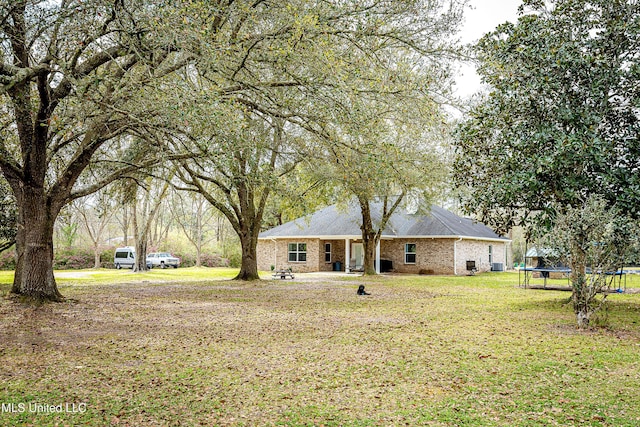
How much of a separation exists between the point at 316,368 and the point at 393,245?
1063 inches

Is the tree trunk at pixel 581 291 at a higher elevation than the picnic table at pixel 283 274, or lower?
higher

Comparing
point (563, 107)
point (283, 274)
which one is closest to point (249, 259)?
point (283, 274)

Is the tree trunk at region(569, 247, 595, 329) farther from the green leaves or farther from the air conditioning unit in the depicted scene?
the air conditioning unit

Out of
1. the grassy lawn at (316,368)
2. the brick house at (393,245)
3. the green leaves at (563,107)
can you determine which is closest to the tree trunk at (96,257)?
the brick house at (393,245)

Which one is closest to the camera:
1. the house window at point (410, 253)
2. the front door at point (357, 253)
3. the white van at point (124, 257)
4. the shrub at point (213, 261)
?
the house window at point (410, 253)

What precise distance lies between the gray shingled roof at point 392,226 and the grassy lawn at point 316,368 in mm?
18950

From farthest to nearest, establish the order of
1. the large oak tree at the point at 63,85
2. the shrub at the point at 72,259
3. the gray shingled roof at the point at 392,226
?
1. the shrub at the point at 72,259
2. the gray shingled roof at the point at 392,226
3. the large oak tree at the point at 63,85

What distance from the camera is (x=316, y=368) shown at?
6.70 m

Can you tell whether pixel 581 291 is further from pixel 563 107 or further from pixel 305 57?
pixel 305 57

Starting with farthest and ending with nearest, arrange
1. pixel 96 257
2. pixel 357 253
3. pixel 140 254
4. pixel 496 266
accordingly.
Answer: pixel 96 257 → pixel 496 266 → pixel 357 253 → pixel 140 254

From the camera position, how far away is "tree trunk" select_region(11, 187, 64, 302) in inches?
499

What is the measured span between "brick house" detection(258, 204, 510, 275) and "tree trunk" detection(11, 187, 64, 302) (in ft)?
58.4

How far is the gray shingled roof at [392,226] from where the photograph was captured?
103 feet

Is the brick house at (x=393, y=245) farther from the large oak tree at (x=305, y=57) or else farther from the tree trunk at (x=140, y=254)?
the large oak tree at (x=305, y=57)
